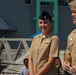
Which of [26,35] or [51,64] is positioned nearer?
[51,64]

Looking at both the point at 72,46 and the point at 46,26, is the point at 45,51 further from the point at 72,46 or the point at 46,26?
the point at 72,46

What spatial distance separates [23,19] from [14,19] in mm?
610

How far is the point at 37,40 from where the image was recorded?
5184 mm

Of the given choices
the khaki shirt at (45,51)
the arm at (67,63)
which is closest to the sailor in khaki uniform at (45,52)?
the khaki shirt at (45,51)

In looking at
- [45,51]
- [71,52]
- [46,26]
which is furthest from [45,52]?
[71,52]

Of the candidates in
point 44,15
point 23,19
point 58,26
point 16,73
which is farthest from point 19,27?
point 44,15

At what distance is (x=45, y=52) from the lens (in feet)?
16.6

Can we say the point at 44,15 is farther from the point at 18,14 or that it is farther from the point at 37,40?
the point at 18,14

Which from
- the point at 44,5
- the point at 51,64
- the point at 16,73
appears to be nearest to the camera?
the point at 51,64

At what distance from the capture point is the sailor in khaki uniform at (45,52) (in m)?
5.01

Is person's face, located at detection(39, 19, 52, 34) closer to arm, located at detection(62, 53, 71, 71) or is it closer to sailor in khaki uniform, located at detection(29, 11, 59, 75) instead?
sailor in khaki uniform, located at detection(29, 11, 59, 75)

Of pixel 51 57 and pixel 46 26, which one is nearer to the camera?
pixel 51 57

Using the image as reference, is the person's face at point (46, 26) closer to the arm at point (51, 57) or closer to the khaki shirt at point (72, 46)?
the arm at point (51, 57)

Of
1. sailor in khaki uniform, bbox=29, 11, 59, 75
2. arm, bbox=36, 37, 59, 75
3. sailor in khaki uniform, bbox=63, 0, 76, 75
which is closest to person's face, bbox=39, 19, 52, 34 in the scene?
sailor in khaki uniform, bbox=29, 11, 59, 75
